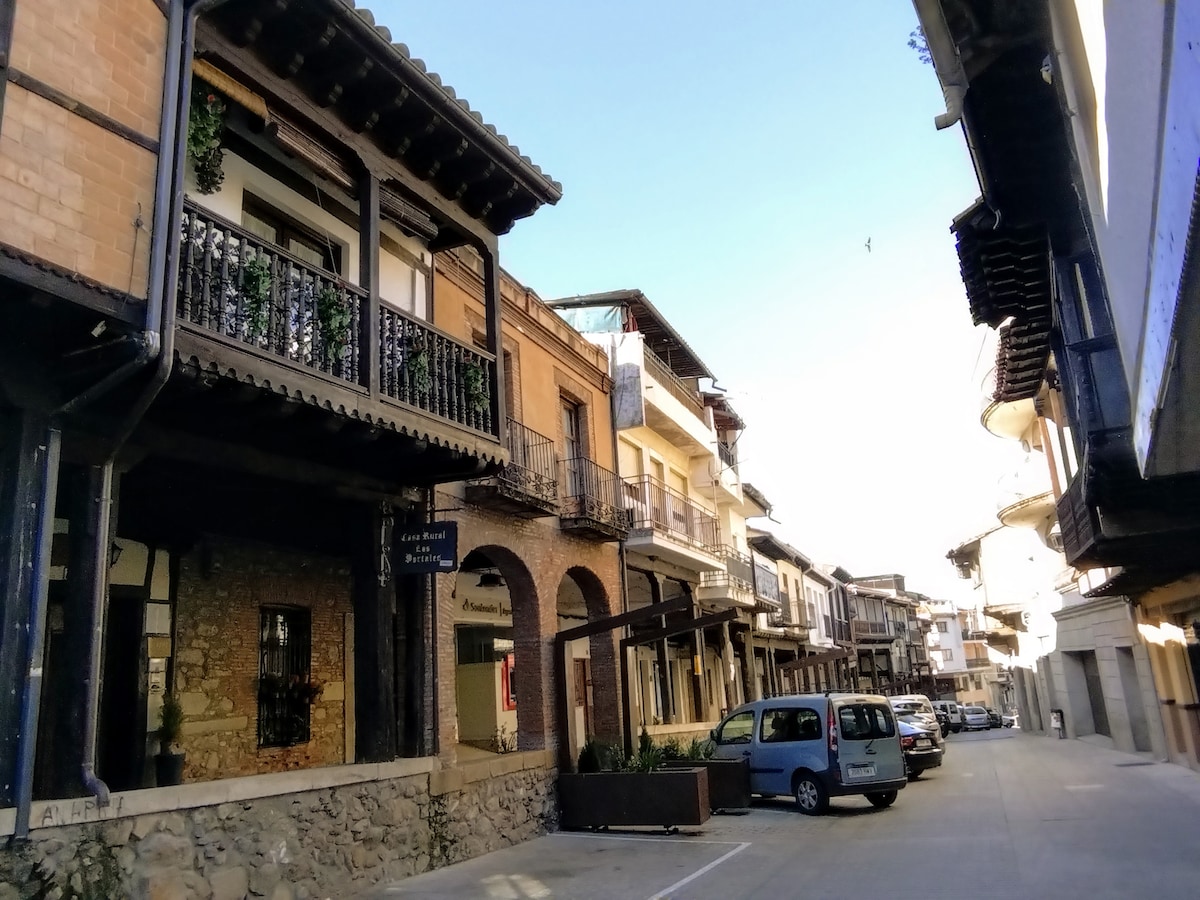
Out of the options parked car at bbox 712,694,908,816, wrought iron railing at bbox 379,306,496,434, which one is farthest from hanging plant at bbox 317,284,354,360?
parked car at bbox 712,694,908,816

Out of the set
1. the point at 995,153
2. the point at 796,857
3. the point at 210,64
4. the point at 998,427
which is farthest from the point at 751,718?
the point at 998,427

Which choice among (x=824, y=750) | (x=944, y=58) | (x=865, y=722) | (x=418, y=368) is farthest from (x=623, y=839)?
(x=944, y=58)

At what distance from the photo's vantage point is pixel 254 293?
7.42 m

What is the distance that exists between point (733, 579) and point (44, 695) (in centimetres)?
1775

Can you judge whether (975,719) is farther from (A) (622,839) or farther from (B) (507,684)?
(A) (622,839)

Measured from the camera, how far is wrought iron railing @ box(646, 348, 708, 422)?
19.6 meters

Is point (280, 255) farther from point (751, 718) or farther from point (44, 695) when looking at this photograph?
point (751, 718)

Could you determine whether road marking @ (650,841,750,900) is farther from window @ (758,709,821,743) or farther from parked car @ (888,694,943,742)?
parked car @ (888,694,943,742)

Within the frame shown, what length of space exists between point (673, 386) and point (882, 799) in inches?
403

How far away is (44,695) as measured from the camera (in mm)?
7230

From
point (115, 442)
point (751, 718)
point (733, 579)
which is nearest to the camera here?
point (115, 442)

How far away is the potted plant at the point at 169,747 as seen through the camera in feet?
29.5

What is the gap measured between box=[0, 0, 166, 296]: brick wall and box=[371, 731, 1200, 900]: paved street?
631cm

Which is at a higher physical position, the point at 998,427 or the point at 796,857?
the point at 998,427
